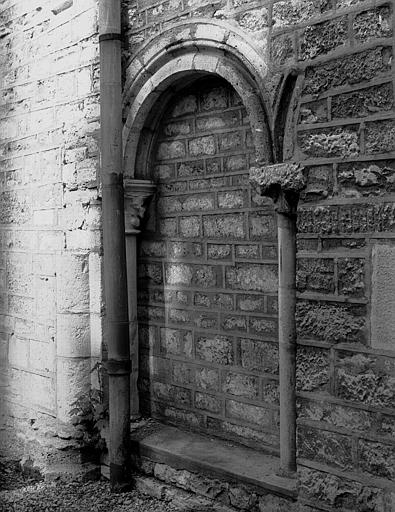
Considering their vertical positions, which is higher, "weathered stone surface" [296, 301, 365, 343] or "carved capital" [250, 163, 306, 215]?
"carved capital" [250, 163, 306, 215]

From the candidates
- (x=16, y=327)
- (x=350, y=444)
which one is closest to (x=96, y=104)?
(x=16, y=327)

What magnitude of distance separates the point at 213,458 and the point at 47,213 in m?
2.21

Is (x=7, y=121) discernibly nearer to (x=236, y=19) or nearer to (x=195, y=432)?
(x=236, y=19)

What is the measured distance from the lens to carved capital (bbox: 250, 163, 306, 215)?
3.07m

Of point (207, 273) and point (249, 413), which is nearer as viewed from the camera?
point (249, 413)

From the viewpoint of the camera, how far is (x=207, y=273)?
400 centimetres

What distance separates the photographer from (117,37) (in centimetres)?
407

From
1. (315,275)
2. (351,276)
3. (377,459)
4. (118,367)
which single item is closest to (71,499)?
(118,367)

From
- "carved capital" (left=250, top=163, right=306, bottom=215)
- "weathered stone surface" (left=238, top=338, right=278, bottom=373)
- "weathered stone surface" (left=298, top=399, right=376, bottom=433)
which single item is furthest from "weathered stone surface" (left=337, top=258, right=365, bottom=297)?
"weathered stone surface" (left=238, top=338, right=278, bottom=373)

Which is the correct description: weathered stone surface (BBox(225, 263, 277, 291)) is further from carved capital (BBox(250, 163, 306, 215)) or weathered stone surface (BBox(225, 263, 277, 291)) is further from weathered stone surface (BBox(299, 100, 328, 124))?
weathered stone surface (BBox(299, 100, 328, 124))

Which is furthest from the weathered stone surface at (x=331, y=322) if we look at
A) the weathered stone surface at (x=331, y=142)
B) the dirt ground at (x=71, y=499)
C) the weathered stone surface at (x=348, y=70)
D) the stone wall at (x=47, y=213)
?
the stone wall at (x=47, y=213)

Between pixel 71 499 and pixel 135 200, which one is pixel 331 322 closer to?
pixel 135 200

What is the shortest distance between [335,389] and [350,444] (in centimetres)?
26

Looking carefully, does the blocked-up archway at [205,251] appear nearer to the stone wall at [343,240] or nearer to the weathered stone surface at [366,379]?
the stone wall at [343,240]
